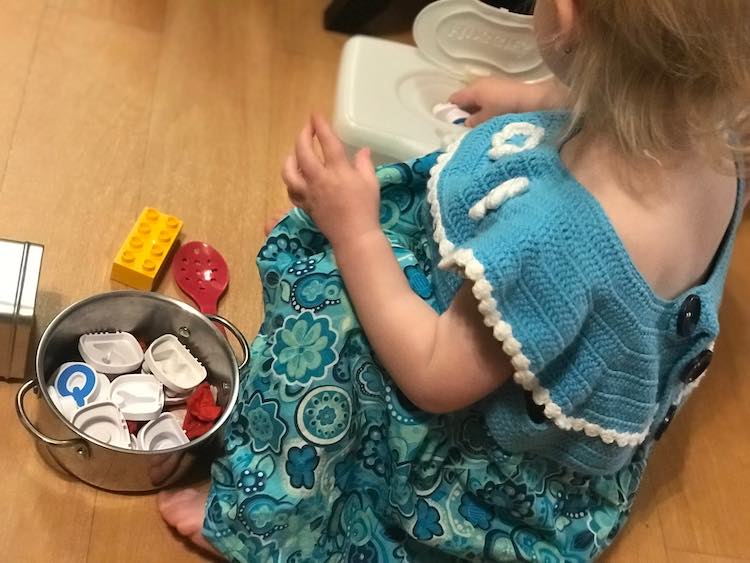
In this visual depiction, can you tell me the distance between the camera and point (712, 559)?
0.99 m

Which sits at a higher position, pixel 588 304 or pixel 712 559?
pixel 588 304

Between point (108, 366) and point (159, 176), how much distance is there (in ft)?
1.07

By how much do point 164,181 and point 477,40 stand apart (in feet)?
1.45

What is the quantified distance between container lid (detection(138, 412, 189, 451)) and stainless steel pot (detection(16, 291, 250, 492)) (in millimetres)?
30

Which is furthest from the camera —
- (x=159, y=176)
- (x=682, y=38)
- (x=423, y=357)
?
(x=159, y=176)

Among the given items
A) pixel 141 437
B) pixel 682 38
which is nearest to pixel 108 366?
pixel 141 437

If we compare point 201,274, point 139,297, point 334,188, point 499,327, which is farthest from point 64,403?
point 499,327

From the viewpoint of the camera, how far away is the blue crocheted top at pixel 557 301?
24.5 inches

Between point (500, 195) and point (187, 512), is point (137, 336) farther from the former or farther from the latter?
point (500, 195)

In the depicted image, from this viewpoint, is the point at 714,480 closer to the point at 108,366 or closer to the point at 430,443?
the point at 430,443

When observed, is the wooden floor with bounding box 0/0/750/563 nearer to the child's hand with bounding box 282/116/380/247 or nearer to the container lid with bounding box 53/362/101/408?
the container lid with bounding box 53/362/101/408

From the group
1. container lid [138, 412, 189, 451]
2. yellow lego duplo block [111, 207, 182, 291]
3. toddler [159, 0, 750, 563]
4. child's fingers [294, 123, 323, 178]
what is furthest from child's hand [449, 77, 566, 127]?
container lid [138, 412, 189, 451]

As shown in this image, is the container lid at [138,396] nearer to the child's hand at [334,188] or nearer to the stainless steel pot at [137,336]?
the stainless steel pot at [137,336]

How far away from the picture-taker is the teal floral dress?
776 mm
